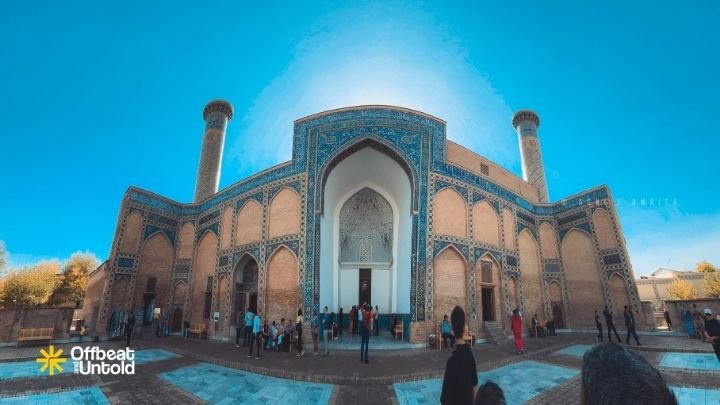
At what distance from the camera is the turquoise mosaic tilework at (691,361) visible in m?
6.52

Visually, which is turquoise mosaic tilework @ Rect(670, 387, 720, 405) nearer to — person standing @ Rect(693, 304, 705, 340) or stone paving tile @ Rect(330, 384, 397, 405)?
stone paving tile @ Rect(330, 384, 397, 405)

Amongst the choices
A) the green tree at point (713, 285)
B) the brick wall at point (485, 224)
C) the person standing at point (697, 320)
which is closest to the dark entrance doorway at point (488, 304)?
the brick wall at point (485, 224)

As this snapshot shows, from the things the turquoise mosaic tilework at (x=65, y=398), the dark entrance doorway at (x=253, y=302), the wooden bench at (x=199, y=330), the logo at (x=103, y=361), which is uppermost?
the dark entrance doorway at (x=253, y=302)

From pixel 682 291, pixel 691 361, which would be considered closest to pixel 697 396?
pixel 691 361

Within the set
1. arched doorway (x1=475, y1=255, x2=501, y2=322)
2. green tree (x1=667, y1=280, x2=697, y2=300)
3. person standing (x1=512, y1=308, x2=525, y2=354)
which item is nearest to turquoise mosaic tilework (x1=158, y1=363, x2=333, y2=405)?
person standing (x1=512, y1=308, x2=525, y2=354)

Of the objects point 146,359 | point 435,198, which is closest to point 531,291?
point 435,198

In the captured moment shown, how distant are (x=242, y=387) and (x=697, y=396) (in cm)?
704

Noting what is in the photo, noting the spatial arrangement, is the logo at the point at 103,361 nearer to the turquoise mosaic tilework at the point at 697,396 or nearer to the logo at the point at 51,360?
the logo at the point at 51,360

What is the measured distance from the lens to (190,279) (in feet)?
49.6

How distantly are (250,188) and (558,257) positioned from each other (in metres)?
14.6

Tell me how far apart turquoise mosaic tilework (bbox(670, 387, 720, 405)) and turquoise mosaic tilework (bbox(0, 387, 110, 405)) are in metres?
8.19

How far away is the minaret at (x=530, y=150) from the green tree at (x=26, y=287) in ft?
98.0

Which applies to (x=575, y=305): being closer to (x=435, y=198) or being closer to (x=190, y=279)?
(x=435, y=198)

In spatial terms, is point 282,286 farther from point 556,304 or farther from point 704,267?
point 704,267
